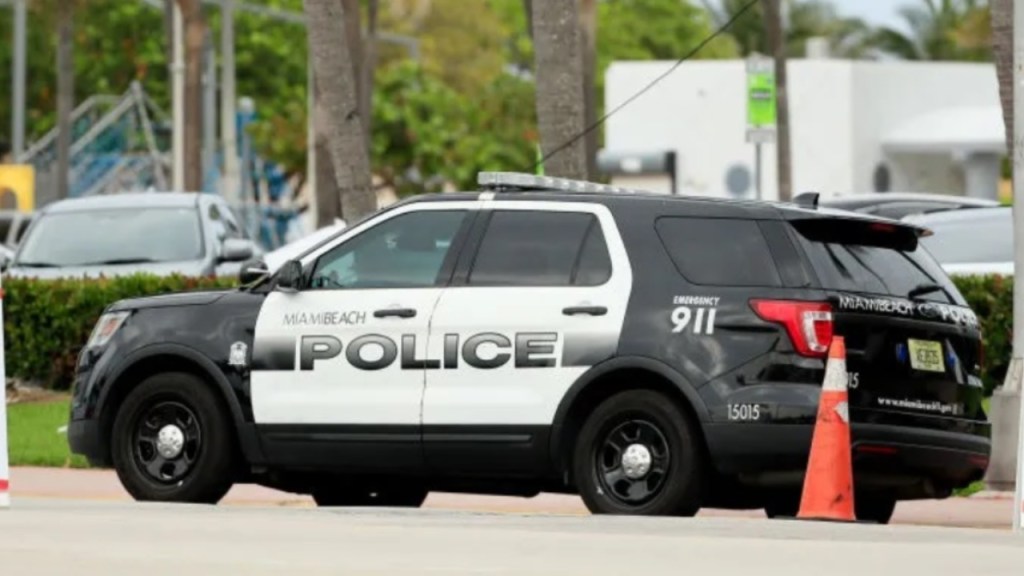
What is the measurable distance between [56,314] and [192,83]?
23.0 metres

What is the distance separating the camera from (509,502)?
60.9ft

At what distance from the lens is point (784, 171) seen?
153 ft

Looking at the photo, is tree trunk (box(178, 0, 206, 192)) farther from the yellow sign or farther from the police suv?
the police suv

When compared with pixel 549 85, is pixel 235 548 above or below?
below

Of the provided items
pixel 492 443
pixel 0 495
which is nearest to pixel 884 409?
pixel 492 443

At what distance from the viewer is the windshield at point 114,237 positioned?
2805 cm

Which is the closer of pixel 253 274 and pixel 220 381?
pixel 220 381

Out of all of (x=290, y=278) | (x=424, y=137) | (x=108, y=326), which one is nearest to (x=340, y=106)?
(x=108, y=326)

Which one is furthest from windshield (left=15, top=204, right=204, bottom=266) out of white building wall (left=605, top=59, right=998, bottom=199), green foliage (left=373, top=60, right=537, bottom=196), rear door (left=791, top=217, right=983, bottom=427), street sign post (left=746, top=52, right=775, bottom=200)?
green foliage (left=373, top=60, right=537, bottom=196)

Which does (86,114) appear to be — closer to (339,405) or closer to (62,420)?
(62,420)

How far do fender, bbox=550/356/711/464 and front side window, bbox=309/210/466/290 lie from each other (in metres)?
1.04

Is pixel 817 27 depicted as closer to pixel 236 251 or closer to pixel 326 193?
pixel 326 193

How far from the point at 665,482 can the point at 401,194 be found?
191 feet

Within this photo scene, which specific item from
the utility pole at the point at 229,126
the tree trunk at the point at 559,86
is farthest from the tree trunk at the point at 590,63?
the utility pole at the point at 229,126
